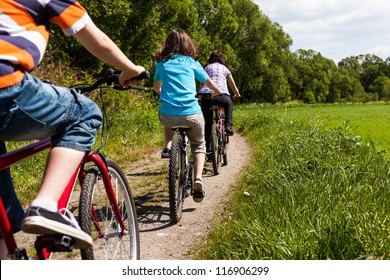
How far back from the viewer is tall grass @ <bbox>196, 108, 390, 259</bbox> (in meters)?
2.99

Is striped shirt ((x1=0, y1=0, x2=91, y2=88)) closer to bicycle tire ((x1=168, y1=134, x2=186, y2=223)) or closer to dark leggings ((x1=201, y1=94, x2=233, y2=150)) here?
bicycle tire ((x1=168, y1=134, x2=186, y2=223))

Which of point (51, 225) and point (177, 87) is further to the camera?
point (177, 87)

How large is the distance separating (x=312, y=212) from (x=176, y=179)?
64.9 inches

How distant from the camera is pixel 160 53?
16.9ft

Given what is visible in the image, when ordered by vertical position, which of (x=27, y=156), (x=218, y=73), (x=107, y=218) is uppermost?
(x=218, y=73)

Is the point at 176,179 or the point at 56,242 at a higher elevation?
the point at 56,242

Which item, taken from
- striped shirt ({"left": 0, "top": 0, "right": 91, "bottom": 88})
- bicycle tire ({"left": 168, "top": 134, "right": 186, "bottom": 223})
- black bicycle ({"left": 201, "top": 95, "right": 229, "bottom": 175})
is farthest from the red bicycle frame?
black bicycle ({"left": 201, "top": 95, "right": 229, "bottom": 175})

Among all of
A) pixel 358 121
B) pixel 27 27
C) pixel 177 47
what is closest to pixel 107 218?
pixel 27 27

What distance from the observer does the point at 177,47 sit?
16.6 ft

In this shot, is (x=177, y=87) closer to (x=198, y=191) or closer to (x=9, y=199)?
(x=198, y=191)

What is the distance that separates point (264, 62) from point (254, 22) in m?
4.78

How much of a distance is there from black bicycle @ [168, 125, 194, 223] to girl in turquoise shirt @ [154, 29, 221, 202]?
12cm

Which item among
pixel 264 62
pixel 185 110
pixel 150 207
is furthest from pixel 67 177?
pixel 264 62
